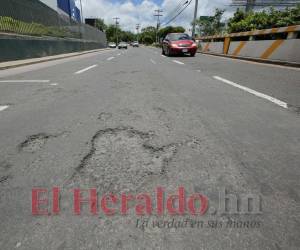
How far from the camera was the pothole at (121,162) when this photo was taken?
1980 millimetres

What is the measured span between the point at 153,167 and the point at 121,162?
0.31 meters

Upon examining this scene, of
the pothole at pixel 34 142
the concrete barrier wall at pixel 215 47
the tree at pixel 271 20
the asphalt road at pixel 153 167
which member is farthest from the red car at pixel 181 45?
the pothole at pixel 34 142

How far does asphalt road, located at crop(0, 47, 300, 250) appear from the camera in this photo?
57.7 inches

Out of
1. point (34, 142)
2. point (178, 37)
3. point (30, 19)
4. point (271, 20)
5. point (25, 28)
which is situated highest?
point (271, 20)

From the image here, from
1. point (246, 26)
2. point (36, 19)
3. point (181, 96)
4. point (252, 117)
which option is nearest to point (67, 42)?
point (36, 19)

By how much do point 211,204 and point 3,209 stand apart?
1465 mm

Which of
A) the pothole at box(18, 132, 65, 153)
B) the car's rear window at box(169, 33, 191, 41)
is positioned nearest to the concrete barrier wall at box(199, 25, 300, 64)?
the car's rear window at box(169, 33, 191, 41)

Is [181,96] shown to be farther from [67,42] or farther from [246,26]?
[67,42]

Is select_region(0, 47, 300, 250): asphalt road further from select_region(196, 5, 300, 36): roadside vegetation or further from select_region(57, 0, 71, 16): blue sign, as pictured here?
select_region(57, 0, 71, 16): blue sign

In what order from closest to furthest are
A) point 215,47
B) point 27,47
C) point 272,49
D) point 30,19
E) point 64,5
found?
point 272,49 → point 27,47 → point 30,19 → point 215,47 → point 64,5

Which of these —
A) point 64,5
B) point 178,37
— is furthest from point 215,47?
point 64,5

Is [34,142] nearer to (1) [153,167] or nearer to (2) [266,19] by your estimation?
(1) [153,167]

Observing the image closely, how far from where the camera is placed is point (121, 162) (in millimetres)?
2279


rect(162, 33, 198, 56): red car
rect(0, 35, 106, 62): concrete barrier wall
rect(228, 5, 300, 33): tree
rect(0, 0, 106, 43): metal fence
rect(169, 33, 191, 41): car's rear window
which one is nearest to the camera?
rect(0, 35, 106, 62): concrete barrier wall
